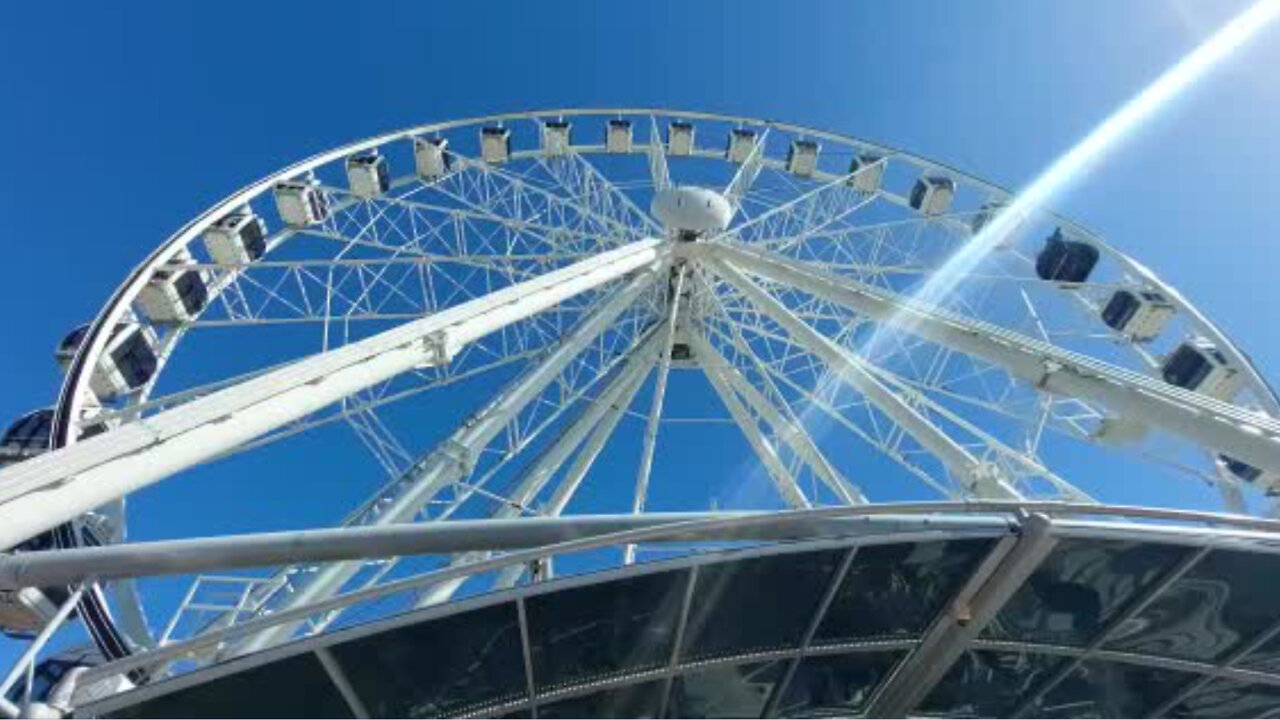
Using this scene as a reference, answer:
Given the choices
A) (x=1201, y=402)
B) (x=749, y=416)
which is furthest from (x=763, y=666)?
(x=749, y=416)

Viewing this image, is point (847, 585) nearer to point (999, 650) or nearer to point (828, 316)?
point (999, 650)

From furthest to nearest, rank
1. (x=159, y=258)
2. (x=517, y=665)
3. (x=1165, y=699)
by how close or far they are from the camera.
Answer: (x=159, y=258) → (x=1165, y=699) → (x=517, y=665)

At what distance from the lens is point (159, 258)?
1445 cm

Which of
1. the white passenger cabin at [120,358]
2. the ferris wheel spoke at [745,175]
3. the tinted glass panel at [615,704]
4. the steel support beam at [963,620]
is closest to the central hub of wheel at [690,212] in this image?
the ferris wheel spoke at [745,175]

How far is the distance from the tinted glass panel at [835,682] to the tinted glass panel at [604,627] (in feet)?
4.67

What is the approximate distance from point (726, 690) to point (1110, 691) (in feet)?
11.5

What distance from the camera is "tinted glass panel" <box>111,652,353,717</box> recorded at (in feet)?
18.3

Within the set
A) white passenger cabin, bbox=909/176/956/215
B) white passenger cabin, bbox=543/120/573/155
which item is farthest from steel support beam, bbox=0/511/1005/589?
white passenger cabin, bbox=909/176/956/215

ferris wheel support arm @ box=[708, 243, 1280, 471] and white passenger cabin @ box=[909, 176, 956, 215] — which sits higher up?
white passenger cabin @ box=[909, 176, 956, 215]

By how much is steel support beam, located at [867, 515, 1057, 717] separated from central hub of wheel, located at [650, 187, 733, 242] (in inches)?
393

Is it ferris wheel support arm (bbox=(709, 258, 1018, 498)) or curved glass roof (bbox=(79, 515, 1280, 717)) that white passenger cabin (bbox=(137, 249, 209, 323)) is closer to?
ferris wheel support arm (bbox=(709, 258, 1018, 498))

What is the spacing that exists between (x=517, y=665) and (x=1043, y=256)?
14.9 m

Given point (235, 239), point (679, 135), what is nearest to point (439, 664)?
point (235, 239)

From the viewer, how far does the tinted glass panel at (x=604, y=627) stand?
6168mm
